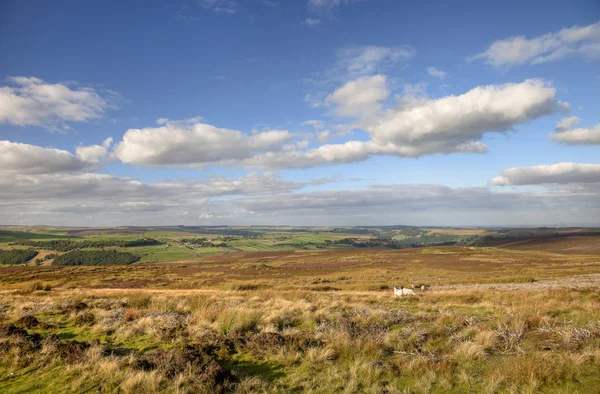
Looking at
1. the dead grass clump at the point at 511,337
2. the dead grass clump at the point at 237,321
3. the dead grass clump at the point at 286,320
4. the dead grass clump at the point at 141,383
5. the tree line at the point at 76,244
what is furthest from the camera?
the tree line at the point at 76,244

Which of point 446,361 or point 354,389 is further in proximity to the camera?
point 446,361

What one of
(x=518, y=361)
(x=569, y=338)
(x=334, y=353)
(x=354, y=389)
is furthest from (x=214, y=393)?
(x=569, y=338)

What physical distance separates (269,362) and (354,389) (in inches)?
113

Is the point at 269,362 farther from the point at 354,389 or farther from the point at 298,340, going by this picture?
the point at 354,389

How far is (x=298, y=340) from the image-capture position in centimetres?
1030

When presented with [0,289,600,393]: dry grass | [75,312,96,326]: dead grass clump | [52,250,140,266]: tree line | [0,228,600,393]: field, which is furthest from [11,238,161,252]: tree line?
[0,228,600,393]: field

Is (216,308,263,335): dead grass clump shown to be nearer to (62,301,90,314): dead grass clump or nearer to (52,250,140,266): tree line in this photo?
(62,301,90,314): dead grass clump

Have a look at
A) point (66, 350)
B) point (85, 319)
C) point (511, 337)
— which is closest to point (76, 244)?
point (85, 319)

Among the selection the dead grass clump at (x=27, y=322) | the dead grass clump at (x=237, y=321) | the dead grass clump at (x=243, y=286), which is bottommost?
the dead grass clump at (x=243, y=286)

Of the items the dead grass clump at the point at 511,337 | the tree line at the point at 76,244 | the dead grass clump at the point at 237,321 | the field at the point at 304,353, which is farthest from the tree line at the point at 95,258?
the dead grass clump at the point at 511,337

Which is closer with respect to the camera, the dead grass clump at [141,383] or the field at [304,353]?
the dead grass clump at [141,383]

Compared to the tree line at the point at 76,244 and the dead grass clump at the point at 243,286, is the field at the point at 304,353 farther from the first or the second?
the tree line at the point at 76,244

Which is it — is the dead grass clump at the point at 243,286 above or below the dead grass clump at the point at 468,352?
below

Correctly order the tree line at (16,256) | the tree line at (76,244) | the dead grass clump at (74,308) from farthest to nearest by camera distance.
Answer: the tree line at (76,244) < the tree line at (16,256) < the dead grass clump at (74,308)
